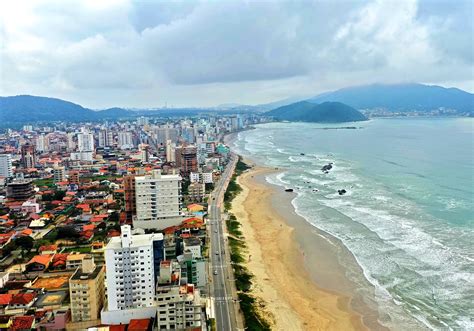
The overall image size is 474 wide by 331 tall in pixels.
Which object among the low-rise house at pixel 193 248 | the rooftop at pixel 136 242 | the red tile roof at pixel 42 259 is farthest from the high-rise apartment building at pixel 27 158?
the rooftop at pixel 136 242

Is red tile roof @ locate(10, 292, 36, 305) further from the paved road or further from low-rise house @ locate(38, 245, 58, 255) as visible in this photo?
the paved road

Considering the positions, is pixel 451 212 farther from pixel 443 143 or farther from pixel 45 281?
pixel 443 143

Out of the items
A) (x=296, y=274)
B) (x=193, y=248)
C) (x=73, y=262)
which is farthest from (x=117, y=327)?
(x=296, y=274)

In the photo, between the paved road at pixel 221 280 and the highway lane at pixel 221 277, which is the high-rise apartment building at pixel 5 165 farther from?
the paved road at pixel 221 280

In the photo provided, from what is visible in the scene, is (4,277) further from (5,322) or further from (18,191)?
(18,191)

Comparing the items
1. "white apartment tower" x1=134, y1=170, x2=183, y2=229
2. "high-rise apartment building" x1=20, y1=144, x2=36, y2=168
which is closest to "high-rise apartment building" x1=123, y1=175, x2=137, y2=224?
"white apartment tower" x1=134, y1=170, x2=183, y2=229

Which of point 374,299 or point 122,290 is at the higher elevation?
point 122,290

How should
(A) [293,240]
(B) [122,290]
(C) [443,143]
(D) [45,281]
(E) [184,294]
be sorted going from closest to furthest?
(E) [184,294], (B) [122,290], (D) [45,281], (A) [293,240], (C) [443,143]

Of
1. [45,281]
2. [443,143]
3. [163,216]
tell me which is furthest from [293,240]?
[443,143]
